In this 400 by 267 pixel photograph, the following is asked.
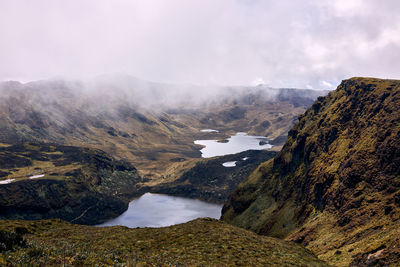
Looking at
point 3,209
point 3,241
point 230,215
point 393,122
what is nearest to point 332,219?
point 393,122

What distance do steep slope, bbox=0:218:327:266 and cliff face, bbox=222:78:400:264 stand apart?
806 centimetres

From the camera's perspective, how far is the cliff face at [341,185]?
130 feet

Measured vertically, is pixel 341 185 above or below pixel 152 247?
above

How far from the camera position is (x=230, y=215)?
114 meters

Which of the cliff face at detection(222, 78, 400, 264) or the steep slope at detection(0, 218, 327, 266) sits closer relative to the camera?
the steep slope at detection(0, 218, 327, 266)

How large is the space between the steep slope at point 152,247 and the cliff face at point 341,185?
26.4 feet

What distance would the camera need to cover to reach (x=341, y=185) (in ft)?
190

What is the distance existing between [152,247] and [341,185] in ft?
134

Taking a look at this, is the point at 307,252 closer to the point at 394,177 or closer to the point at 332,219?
the point at 332,219

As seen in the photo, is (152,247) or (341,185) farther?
(341,185)

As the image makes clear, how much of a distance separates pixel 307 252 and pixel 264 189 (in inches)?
2483

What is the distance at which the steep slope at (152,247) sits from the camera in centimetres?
2595

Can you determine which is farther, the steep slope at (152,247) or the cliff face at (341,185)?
the cliff face at (341,185)

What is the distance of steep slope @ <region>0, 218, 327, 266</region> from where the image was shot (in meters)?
25.9
